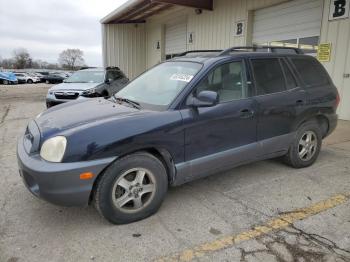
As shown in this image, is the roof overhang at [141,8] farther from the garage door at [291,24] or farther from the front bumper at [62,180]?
the front bumper at [62,180]

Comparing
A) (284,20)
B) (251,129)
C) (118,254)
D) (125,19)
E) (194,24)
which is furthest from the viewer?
(125,19)

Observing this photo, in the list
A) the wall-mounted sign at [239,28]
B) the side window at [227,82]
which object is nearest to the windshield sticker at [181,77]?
the side window at [227,82]

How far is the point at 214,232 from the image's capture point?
116 inches

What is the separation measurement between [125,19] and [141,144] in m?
16.9

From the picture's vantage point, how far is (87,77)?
10.9 m

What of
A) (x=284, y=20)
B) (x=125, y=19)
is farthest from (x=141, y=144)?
(x=125, y=19)

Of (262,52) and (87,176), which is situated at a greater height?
(262,52)

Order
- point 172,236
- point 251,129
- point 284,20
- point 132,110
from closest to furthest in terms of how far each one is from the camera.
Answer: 1. point 172,236
2. point 132,110
3. point 251,129
4. point 284,20

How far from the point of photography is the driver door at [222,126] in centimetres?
338

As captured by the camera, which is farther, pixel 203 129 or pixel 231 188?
pixel 231 188

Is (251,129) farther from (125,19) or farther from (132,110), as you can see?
(125,19)

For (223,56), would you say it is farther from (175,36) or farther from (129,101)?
(175,36)

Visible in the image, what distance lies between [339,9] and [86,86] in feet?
24.6

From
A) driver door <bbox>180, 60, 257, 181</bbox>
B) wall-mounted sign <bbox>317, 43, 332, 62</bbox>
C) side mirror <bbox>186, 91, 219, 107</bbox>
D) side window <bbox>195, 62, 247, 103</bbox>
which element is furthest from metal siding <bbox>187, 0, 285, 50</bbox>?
side mirror <bbox>186, 91, 219, 107</bbox>
